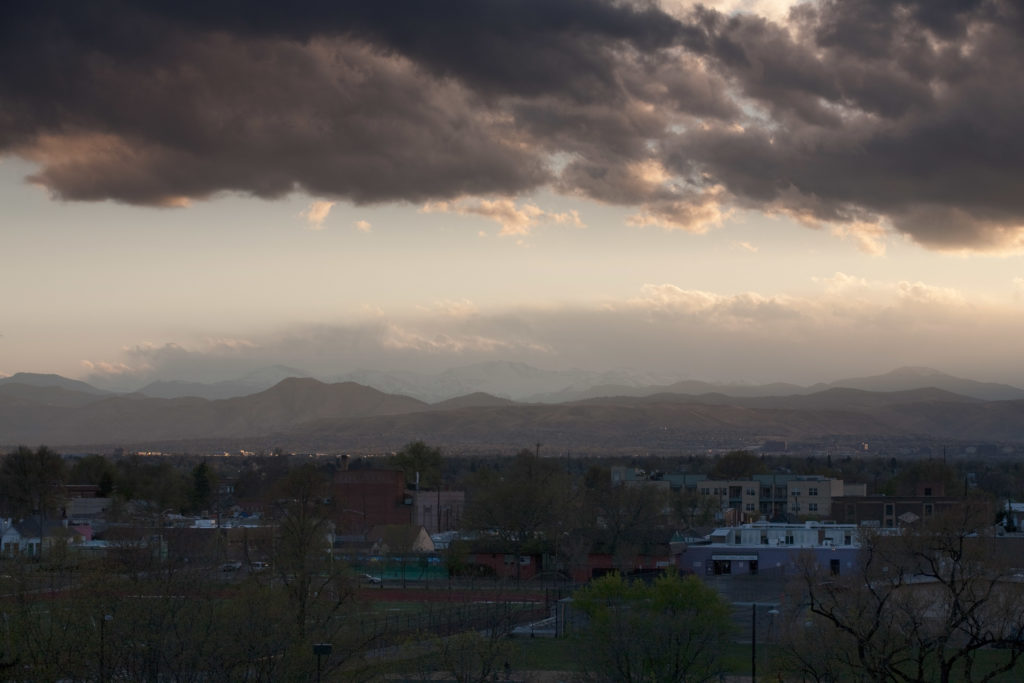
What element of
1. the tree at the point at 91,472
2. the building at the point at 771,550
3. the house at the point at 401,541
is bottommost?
the house at the point at 401,541

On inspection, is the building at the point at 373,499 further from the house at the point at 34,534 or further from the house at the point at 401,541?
the house at the point at 34,534

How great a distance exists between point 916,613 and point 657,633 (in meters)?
8.98

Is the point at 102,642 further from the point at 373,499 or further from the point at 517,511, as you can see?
the point at 373,499

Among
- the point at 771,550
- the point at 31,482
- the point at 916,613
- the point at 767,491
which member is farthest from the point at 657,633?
the point at 31,482

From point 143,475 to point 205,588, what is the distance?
9820cm

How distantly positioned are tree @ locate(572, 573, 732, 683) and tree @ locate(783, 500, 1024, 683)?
2676mm

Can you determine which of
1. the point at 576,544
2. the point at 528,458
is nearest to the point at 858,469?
the point at 528,458

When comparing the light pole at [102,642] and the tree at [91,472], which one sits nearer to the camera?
the light pole at [102,642]

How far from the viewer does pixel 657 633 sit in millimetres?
38062

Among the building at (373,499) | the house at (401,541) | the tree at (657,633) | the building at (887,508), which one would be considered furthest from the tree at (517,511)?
the tree at (657,633)

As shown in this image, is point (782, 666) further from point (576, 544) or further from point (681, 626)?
point (576, 544)

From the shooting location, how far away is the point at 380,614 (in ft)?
190

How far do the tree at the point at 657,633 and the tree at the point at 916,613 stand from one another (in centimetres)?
268

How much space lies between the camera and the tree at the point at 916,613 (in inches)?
1142
